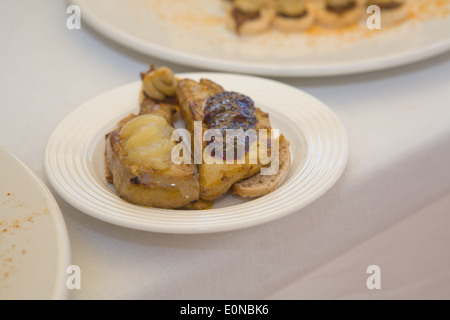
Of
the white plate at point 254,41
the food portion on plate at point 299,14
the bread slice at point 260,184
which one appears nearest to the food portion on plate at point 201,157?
the bread slice at point 260,184

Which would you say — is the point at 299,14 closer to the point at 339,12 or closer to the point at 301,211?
the point at 339,12

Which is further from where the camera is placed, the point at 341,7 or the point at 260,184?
the point at 341,7

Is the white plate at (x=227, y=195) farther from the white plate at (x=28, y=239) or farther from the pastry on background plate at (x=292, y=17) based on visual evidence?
the pastry on background plate at (x=292, y=17)

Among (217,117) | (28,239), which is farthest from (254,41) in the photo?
(28,239)

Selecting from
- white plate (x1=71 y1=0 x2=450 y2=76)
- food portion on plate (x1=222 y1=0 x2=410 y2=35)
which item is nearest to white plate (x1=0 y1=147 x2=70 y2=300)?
white plate (x1=71 y1=0 x2=450 y2=76)

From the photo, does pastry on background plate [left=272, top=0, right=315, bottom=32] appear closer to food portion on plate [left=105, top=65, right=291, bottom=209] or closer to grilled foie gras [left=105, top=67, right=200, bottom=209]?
food portion on plate [left=105, top=65, right=291, bottom=209]

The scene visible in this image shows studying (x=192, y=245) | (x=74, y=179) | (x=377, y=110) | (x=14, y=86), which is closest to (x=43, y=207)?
(x=74, y=179)

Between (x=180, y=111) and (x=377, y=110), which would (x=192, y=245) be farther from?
(x=377, y=110)
